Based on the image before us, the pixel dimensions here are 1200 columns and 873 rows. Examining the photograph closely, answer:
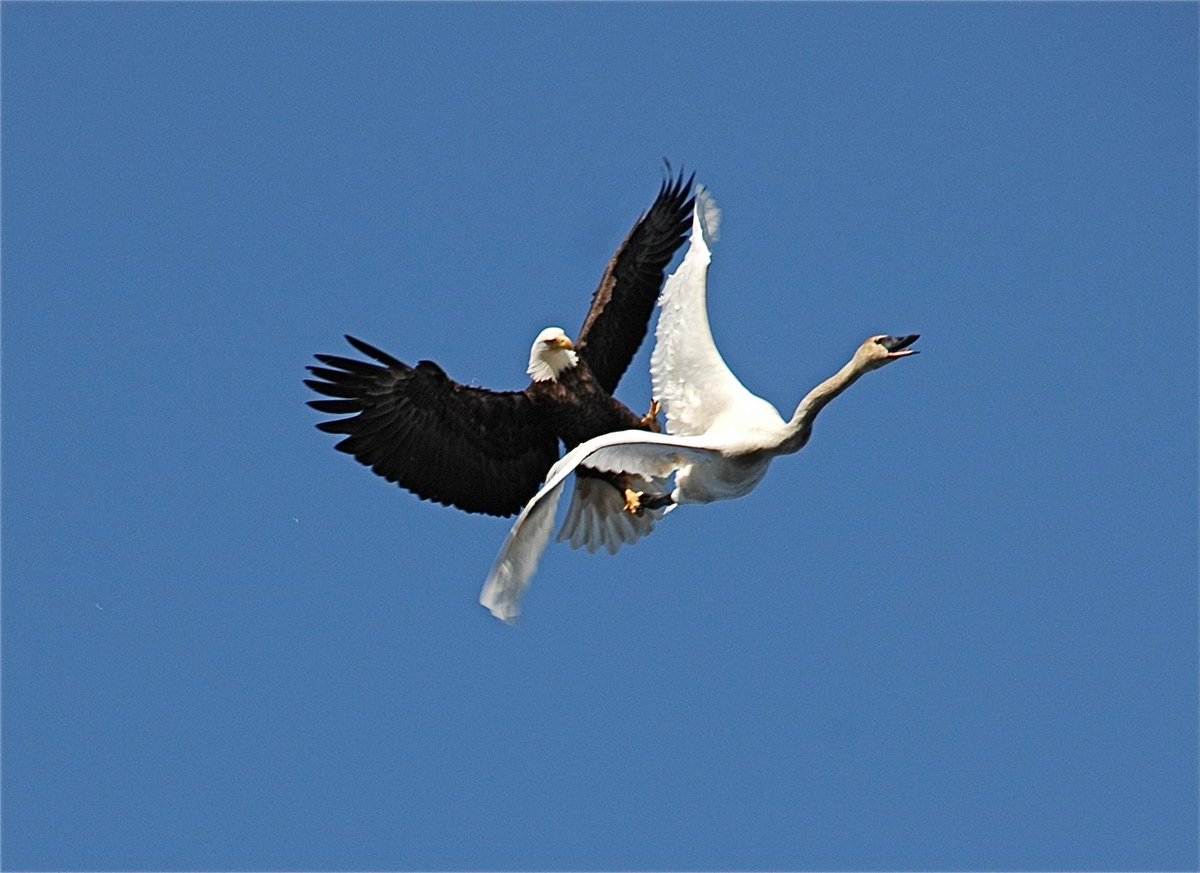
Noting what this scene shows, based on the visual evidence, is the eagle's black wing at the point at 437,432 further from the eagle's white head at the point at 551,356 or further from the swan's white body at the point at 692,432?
the swan's white body at the point at 692,432

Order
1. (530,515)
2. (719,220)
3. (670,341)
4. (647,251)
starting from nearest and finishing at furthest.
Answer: (530,515), (670,341), (719,220), (647,251)

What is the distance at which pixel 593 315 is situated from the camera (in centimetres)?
1352

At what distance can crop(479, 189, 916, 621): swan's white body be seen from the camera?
10547 mm

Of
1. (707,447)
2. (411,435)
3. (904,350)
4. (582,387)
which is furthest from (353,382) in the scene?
(904,350)

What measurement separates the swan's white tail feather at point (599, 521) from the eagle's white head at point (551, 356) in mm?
730

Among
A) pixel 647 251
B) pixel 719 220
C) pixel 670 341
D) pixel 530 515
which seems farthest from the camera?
pixel 647 251

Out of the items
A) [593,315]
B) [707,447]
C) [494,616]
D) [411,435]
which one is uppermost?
[593,315]

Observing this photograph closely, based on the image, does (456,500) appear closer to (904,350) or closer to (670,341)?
(670,341)

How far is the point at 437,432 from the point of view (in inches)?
485

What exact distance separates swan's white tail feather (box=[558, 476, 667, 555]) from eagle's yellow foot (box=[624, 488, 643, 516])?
0.23 m

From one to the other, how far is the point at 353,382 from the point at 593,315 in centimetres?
208

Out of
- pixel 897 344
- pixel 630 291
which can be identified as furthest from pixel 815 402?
pixel 630 291

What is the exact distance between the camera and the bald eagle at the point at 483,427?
39.8ft

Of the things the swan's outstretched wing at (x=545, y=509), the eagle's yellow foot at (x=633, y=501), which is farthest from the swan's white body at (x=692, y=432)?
the eagle's yellow foot at (x=633, y=501)
